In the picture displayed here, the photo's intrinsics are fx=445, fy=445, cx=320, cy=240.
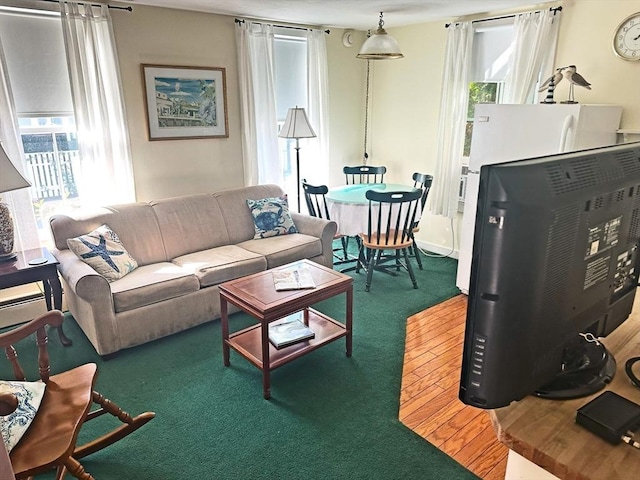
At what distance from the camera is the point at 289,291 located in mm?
2711

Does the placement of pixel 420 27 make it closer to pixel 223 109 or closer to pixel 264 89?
pixel 264 89

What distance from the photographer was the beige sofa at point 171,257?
291cm

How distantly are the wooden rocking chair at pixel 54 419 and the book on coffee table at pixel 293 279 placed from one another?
113 cm

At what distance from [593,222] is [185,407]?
2237 mm

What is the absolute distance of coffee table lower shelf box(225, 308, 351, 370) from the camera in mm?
2605

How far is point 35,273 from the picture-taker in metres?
2.82

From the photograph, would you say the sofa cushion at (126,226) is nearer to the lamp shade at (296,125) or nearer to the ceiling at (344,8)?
the lamp shade at (296,125)

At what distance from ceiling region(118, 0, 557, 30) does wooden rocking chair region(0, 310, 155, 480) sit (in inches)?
114

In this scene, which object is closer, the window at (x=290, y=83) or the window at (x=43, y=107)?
the window at (x=43, y=107)

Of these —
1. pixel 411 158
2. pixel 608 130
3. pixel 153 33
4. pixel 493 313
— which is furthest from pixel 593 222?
pixel 411 158

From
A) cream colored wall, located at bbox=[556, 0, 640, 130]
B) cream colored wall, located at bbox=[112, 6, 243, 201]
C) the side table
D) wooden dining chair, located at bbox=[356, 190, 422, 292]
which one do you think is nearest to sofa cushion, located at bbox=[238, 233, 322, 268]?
wooden dining chair, located at bbox=[356, 190, 422, 292]

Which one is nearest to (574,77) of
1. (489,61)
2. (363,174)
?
(489,61)

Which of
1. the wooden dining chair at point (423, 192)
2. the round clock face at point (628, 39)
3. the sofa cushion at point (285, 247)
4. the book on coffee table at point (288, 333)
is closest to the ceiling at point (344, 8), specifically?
the round clock face at point (628, 39)

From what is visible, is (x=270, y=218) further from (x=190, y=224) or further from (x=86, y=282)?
(x=86, y=282)
